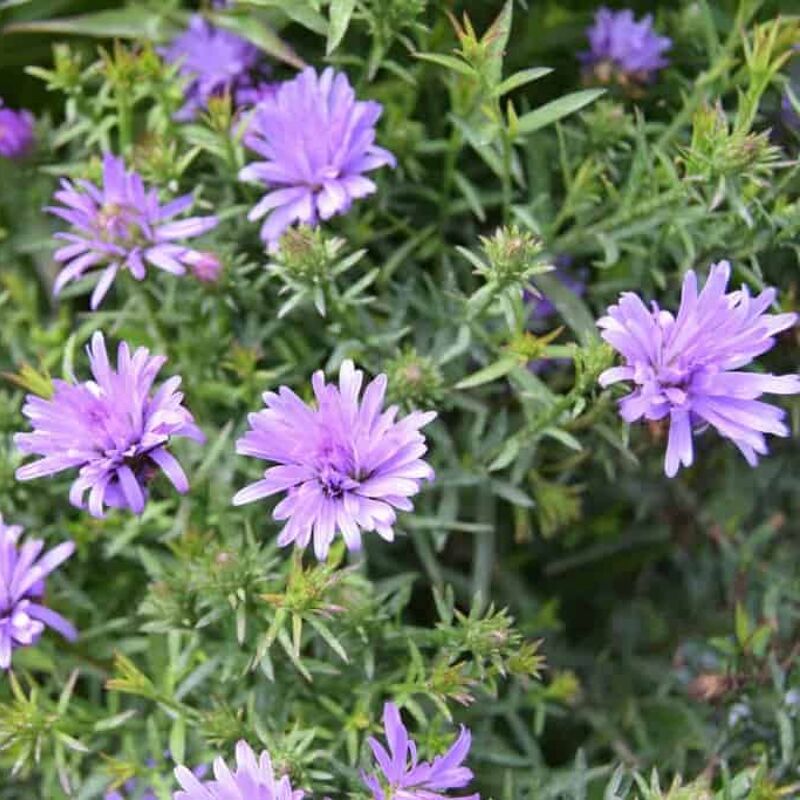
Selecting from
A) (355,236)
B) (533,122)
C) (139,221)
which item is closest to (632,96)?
(533,122)

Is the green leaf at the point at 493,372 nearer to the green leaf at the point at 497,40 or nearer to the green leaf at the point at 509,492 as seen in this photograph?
the green leaf at the point at 509,492

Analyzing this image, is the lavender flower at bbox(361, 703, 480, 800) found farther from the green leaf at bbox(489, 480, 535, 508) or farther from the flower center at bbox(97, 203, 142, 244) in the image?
the flower center at bbox(97, 203, 142, 244)

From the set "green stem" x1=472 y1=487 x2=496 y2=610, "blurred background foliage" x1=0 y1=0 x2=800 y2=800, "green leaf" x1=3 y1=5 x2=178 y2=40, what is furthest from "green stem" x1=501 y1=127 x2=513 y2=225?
"green leaf" x1=3 y1=5 x2=178 y2=40

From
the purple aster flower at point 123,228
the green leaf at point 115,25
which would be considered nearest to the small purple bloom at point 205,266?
the purple aster flower at point 123,228

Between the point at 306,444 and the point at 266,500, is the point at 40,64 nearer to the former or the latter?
the point at 266,500

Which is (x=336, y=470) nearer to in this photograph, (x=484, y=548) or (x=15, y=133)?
(x=484, y=548)

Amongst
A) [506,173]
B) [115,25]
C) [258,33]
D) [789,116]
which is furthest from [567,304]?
[115,25]

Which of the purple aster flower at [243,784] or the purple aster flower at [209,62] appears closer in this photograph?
the purple aster flower at [243,784]
